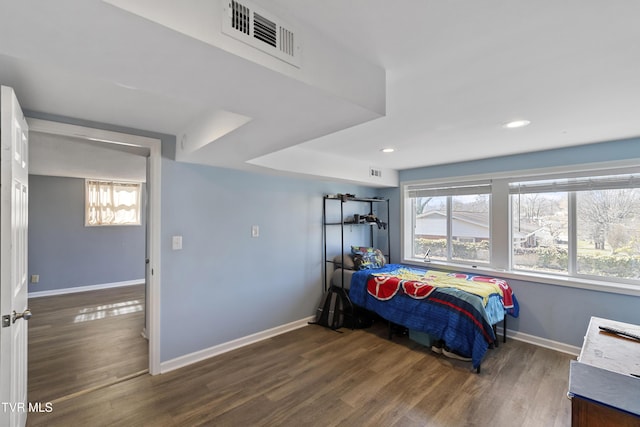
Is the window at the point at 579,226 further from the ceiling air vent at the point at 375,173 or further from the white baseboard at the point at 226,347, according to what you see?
the white baseboard at the point at 226,347

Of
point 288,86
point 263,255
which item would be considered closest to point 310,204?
point 263,255

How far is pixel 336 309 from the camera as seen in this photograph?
3.76m

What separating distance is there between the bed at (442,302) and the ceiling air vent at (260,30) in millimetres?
2657

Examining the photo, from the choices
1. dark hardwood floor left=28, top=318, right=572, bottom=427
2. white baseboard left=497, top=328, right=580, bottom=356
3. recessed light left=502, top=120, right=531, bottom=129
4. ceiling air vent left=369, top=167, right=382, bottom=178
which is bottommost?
dark hardwood floor left=28, top=318, right=572, bottom=427

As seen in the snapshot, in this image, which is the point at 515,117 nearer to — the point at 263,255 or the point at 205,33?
the point at 205,33

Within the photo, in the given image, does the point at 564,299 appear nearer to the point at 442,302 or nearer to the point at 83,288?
→ the point at 442,302

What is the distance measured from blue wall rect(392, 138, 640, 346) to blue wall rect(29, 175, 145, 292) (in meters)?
6.73

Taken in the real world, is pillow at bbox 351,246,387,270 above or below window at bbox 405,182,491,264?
below

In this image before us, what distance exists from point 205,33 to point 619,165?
381 centimetres

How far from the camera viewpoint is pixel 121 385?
2.43m

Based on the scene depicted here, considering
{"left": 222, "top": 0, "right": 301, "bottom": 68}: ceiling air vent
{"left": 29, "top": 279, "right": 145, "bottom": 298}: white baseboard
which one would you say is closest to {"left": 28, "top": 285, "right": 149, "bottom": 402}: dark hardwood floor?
{"left": 29, "top": 279, "right": 145, "bottom": 298}: white baseboard

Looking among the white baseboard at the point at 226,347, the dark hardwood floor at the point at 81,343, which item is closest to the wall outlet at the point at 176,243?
the white baseboard at the point at 226,347

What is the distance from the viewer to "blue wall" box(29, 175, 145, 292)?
200 inches

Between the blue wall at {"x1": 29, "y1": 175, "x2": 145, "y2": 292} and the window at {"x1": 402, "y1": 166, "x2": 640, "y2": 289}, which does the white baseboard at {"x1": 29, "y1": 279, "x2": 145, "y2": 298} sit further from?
the window at {"x1": 402, "y1": 166, "x2": 640, "y2": 289}
